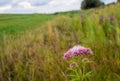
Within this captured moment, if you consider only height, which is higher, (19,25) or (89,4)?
(19,25)

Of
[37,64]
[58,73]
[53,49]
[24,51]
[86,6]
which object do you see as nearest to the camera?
[58,73]

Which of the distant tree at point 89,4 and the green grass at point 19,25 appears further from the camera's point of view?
the distant tree at point 89,4

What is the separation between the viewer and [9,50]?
19.6ft

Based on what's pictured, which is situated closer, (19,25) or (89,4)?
(19,25)

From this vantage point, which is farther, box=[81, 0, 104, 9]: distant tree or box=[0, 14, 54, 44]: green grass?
box=[81, 0, 104, 9]: distant tree

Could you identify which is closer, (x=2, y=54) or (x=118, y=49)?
(x=118, y=49)

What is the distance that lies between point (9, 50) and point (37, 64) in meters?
1.25

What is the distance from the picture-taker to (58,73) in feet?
14.3

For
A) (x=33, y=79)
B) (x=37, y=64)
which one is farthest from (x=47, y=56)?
(x=33, y=79)

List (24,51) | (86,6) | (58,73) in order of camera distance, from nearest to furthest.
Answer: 1. (58,73)
2. (24,51)
3. (86,6)

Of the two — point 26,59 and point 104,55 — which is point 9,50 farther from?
point 104,55

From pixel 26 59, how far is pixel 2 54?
62cm

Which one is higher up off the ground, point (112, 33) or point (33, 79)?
point (112, 33)

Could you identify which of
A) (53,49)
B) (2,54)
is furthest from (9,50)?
(53,49)
